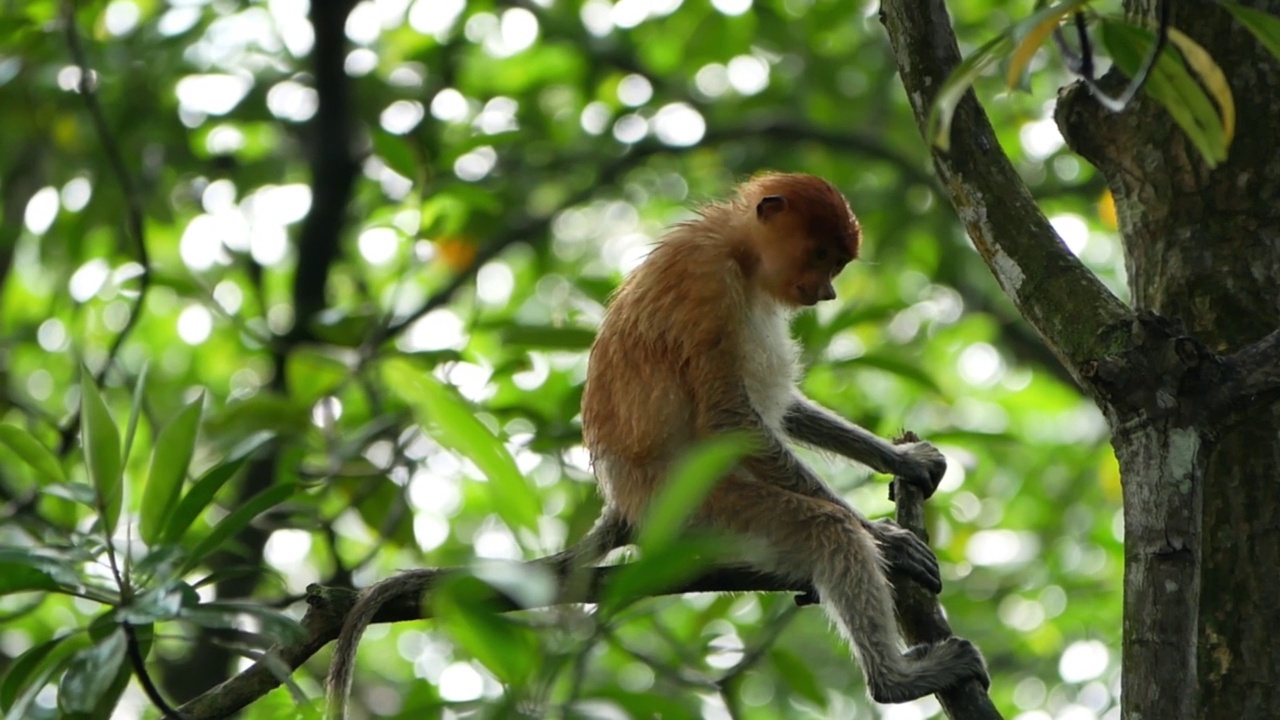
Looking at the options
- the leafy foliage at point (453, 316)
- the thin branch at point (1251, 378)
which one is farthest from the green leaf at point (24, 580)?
the thin branch at point (1251, 378)

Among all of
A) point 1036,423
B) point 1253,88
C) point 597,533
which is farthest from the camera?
point 1036,423

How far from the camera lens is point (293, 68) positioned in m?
7.72

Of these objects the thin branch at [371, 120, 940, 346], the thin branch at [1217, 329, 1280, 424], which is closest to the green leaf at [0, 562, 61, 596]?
the thin branch at [1217, 329, 1280, 424]

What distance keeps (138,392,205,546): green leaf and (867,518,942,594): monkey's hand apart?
6.19ft

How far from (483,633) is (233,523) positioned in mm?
1336

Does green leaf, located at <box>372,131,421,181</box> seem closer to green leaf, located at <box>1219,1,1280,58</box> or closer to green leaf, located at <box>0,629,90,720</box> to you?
green leaf, located at <box>0,629,90,720</box>

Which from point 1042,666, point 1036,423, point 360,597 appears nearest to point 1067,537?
point 1042,666

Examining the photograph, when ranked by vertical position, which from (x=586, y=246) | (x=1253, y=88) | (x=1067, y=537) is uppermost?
(x=1253, y=88)

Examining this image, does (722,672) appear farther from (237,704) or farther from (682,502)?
(682,502)

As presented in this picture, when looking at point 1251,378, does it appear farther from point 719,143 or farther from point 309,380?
point 719,143

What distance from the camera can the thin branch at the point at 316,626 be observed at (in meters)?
2.66

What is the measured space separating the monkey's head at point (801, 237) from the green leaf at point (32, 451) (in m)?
2.39

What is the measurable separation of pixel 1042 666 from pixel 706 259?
14.9ft

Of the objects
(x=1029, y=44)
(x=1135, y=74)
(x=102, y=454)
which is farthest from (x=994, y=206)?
(x=102, y=454)
